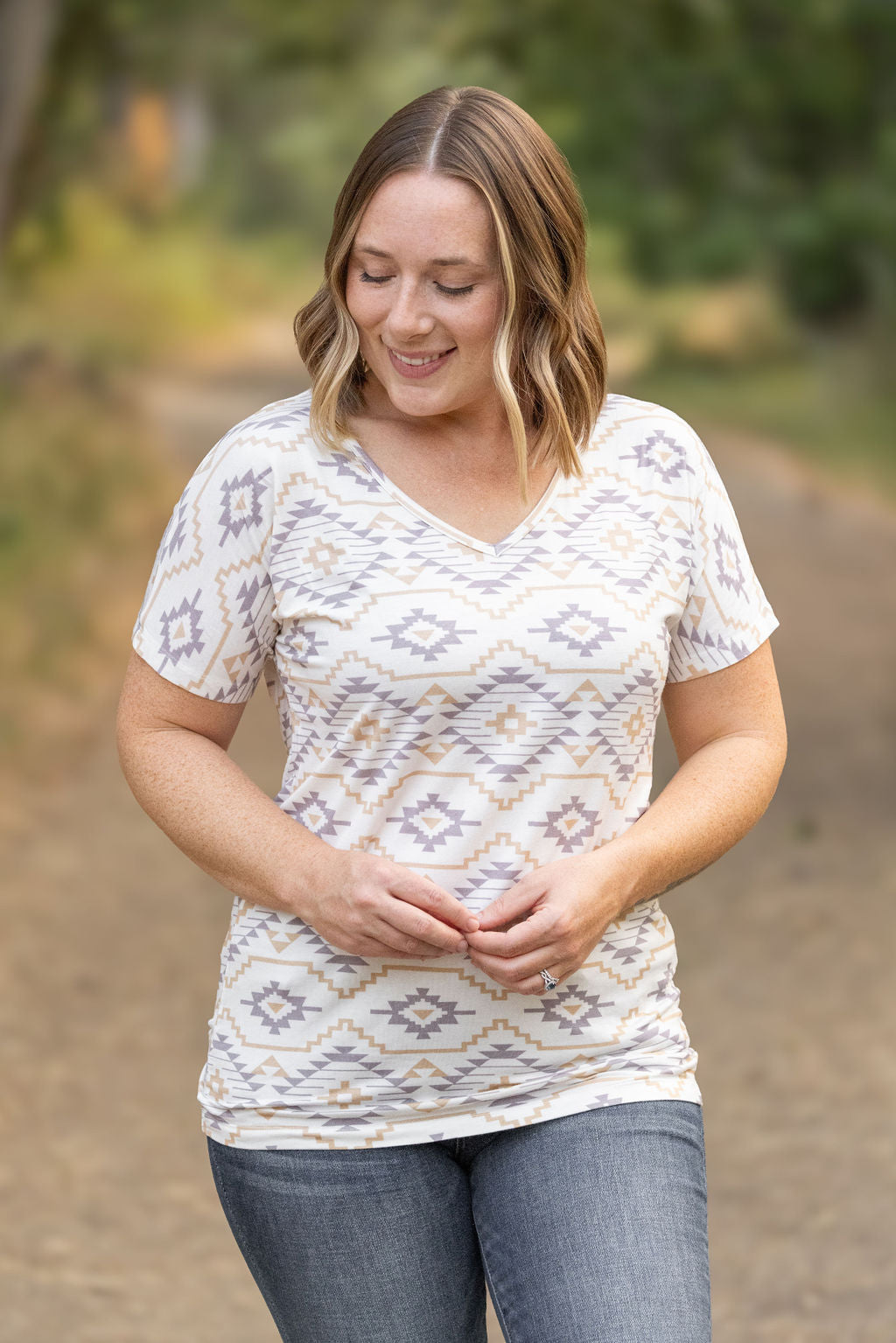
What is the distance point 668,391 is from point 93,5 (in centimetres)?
393

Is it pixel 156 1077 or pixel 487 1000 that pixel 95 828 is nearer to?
pixel 156 1077

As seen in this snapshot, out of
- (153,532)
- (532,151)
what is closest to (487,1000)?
(532,151)

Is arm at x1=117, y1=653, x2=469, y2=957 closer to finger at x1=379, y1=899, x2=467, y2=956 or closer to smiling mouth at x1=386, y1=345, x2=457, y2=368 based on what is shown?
finger at x1=379, y1=899, x2=467, y2=956

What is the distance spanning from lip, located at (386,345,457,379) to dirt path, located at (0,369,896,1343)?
225 cm

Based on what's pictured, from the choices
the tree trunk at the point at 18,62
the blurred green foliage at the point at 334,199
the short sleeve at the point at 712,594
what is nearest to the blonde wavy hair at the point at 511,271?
the short sleeve at the point at 712,594

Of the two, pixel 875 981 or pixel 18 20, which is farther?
pixel 18 20

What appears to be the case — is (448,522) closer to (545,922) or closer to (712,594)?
(712,594)

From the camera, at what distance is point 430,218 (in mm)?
1613

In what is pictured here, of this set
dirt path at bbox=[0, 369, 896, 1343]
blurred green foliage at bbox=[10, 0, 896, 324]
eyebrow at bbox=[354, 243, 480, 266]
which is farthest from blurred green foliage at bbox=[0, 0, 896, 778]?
eyebrow at bbox=[354, 243, 480, 266]

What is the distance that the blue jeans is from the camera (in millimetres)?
1510

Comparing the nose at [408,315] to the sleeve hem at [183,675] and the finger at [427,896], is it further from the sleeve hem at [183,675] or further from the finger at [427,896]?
the finger at [427,896]

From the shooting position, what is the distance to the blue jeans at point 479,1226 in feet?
4.95

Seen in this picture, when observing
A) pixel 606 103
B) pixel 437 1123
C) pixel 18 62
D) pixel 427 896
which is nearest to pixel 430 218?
pixel 427 896

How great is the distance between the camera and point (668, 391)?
10172 millimetres
